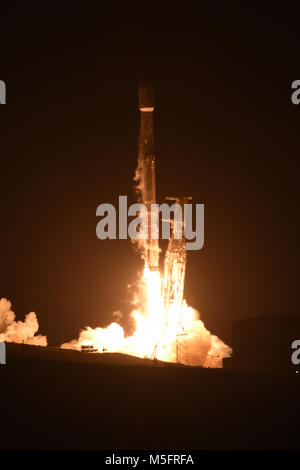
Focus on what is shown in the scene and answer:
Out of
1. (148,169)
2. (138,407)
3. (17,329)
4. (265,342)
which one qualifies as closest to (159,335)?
(265,342)

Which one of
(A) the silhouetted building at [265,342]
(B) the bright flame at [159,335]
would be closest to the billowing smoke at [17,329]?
(B) the bright flame at [159,335]

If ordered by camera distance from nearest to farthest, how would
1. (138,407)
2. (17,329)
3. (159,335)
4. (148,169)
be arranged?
1. (138,407)
2. (148,169)
3. (159,335)
4. (17,329)

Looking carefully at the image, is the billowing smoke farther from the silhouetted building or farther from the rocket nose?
the rocket nose

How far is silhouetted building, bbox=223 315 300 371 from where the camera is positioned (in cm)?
5266

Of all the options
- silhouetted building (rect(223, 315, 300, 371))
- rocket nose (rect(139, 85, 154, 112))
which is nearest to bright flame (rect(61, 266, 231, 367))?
silhouetted building (rect(223, 315, 300, 371))

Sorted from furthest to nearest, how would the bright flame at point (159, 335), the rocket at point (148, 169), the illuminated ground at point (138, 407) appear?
the bright flame at point (159, 335)
the rocket at point (148, 169)
the illuminated ground at point (138, 407)

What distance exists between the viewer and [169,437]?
110ft

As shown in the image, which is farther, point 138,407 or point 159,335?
point 159,335

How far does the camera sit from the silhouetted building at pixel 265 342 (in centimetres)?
5266

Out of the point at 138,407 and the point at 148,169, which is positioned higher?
the point at 148,169

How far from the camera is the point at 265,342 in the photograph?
176 feet

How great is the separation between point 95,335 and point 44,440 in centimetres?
3044

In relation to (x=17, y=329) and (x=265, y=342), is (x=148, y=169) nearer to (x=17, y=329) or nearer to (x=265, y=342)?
(x=265, y=342)

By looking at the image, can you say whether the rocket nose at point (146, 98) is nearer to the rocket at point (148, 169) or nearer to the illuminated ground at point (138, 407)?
the rocket at point (148, 169)
